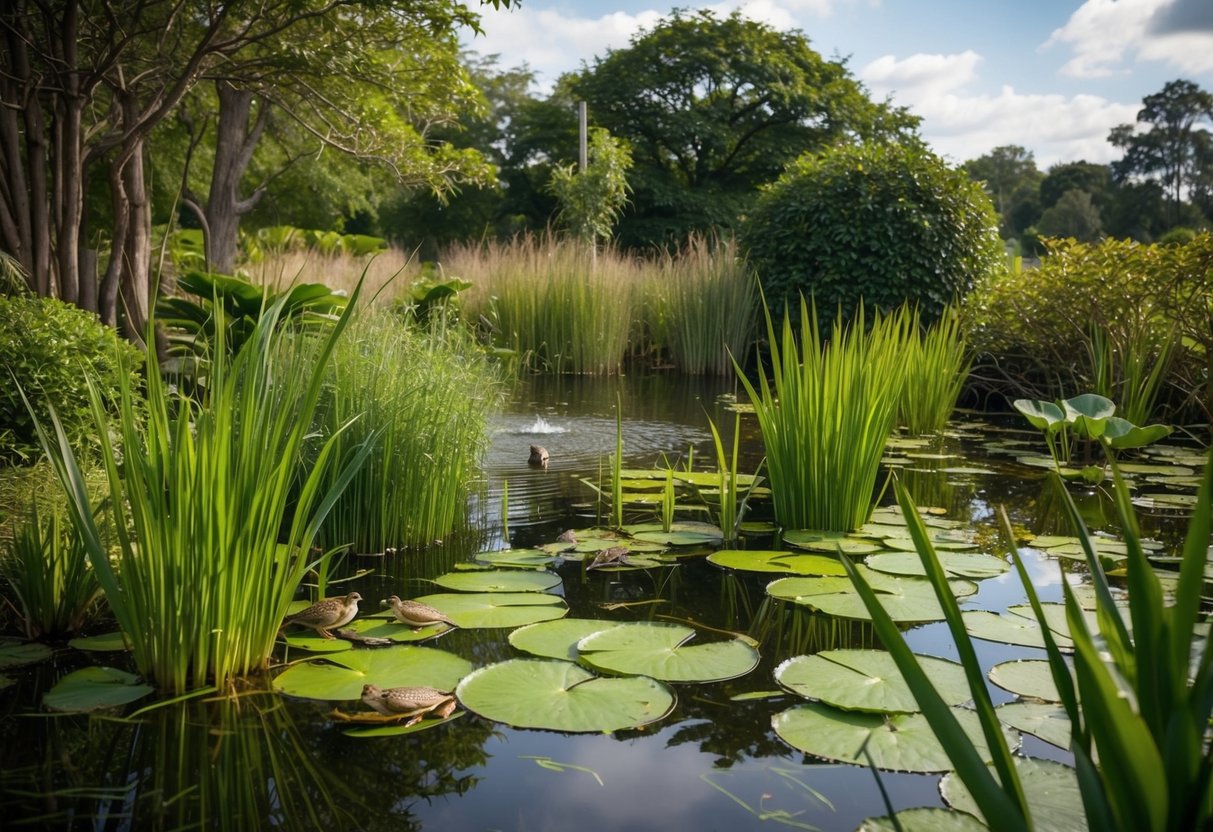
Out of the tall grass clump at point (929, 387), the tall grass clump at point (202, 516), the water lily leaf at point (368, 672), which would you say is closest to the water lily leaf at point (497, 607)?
the water lily leaf at point (368, 672)

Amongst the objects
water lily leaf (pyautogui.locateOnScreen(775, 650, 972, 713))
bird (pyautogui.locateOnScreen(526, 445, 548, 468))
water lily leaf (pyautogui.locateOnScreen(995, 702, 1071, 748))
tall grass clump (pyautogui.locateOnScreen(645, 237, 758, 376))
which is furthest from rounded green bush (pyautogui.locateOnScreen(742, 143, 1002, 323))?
water lily leaf (pyautogui.locateOnScreen(995, 702, 1071, 748))

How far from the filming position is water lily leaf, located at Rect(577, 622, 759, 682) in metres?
2.13

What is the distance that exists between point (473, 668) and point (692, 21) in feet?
93.6

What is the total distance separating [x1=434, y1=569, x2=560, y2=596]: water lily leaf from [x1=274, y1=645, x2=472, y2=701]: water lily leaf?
51 cm

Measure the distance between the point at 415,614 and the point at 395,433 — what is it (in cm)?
92

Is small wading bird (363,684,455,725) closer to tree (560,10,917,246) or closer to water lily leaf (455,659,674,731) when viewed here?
water lily leaf (455,659,674,731)

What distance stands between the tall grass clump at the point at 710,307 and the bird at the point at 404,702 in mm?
8285

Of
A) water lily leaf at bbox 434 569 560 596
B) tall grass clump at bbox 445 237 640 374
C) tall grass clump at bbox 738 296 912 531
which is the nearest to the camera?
water lily leaf at bbox 434 569 560 596

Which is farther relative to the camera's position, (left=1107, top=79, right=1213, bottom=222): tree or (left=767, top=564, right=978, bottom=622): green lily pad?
(left=1107, top=79, right=1213, bottom=222): tree

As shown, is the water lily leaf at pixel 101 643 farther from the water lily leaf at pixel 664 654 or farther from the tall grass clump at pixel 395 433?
the water lily leaf at pixel 664 654

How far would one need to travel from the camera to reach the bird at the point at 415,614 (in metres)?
2.39

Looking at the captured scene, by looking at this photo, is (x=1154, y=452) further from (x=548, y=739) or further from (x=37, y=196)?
(x=37, y=196)

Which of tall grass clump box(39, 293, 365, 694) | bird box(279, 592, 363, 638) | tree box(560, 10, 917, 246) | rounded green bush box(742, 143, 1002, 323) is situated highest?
tree box(560, 10, 917, 246)

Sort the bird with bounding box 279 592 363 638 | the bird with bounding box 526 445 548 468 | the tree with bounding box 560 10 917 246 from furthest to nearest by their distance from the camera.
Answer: the tree with bounding box 560 10 917 246
the bird with bounding box 526 445 548 468
the bird with bounding box 279 592 363 638
